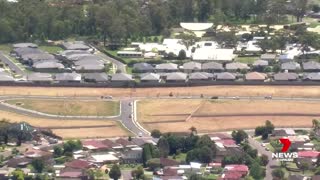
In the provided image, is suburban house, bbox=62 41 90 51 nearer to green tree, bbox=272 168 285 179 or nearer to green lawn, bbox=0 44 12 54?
green lawn, bbox=0 44 12 54

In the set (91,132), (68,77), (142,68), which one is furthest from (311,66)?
(91,132)

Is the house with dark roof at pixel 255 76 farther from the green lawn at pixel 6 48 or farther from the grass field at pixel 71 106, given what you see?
the green lawn at pixel 6 48

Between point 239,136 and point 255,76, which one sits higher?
point 255,76

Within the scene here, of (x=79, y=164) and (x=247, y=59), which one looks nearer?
(x=79, y=164)

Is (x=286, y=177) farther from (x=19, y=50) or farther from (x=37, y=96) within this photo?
(x=19, y=50)

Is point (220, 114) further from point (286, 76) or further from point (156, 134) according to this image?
point (286, 76)

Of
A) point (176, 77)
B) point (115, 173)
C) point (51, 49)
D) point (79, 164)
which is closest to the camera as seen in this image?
point (115, 173)

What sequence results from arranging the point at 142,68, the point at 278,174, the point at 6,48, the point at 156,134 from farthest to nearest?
the point at 6,48 → the point at 142,68 → the point at 156,134 → the point at 278,174
